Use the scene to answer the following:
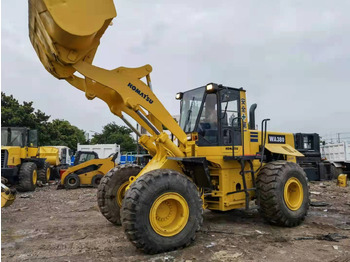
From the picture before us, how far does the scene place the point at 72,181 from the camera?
1375 centimetres

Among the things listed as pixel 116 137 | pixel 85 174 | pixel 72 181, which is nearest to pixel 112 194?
pixel 85 174

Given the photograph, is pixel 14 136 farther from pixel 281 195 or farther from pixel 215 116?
pixel 281 195

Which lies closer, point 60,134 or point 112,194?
point 112,194

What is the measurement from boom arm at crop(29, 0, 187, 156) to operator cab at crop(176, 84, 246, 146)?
0.41m

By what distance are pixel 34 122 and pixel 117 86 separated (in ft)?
93.5

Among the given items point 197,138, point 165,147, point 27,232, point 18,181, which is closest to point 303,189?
point 197,138

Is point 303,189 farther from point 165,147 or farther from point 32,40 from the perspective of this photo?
point 32,40

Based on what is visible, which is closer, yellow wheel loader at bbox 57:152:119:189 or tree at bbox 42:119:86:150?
yellow wheel loader at bbox 57:152:119:189

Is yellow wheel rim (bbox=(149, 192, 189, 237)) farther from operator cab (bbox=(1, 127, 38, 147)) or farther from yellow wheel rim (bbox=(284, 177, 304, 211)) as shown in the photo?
operator cab (bbox=(1, 127, 38, 147))

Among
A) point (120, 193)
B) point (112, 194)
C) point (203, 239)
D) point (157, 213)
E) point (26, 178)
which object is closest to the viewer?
point (157, 213)

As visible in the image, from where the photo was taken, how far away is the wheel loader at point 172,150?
4.46 m

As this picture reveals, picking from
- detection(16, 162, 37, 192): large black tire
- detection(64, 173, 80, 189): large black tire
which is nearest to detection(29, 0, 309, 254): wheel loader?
detection(64, 173, 80, 189): large black tire

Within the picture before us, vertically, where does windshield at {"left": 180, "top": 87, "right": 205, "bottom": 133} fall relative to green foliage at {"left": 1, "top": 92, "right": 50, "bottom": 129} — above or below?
below

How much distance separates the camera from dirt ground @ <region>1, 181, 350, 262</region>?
461 centimetres
